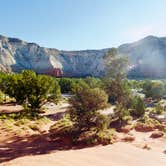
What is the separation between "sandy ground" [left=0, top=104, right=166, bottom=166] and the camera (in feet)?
67.6

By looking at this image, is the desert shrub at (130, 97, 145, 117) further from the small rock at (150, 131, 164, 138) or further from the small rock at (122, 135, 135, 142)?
the small rock at (122, 135, 135, 142)

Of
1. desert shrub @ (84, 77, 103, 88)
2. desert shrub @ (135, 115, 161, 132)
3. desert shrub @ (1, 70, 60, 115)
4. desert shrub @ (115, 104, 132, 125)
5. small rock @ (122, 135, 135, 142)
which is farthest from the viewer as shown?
desert shrub @ (1, 70, 60, 115)

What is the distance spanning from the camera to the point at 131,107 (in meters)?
51.0

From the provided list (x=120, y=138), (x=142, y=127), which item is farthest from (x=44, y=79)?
(x=120, y=138)

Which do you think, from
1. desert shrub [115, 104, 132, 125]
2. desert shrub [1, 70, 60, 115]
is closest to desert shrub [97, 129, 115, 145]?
desert shrub [115, 104, 132, 125]

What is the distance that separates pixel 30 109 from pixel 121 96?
17.5m

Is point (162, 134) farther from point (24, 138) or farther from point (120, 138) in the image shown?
point (24, 138)

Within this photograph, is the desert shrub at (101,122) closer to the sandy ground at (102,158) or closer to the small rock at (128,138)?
the small rock at (128,138)

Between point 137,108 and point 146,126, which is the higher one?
point 137,108

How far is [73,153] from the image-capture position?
919 inches

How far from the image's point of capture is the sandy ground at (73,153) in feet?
67.6

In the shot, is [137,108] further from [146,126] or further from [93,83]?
[93,83]

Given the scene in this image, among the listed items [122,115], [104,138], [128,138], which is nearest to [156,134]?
[128,138]

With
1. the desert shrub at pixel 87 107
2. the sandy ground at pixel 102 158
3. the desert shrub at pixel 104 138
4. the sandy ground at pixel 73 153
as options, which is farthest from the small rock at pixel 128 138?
the sandy ground at pixel 102 158
